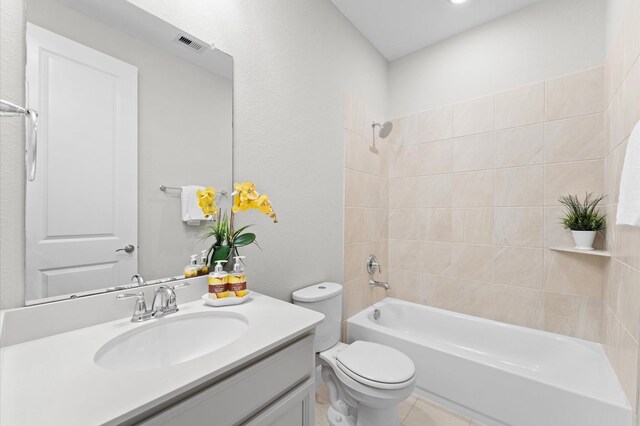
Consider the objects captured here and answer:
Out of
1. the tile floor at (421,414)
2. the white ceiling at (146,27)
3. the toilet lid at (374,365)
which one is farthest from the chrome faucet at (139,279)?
the tile floor at (421,414)

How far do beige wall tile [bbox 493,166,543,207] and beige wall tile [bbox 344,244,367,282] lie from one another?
3.54 feet

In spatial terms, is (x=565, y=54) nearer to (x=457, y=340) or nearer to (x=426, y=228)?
(x=426, y=228)

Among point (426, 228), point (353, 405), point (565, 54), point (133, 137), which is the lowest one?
point (353, 405)

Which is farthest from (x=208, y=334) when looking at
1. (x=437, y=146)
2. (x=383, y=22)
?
(x=383, y=22)

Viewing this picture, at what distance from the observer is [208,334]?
3.27 feet

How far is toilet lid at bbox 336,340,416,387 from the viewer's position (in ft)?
4.19

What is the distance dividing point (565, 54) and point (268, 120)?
2.01 m

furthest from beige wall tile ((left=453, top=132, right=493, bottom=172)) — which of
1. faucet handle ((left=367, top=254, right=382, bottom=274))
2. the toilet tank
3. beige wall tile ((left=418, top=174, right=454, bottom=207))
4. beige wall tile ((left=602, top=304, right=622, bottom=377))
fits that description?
the toilet tank

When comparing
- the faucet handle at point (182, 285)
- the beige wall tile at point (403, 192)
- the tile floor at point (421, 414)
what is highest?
the beige wall tile at point (403, 192)

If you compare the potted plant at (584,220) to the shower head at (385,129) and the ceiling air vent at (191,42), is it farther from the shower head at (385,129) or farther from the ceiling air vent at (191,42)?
the ceiling air vent at (191,42)

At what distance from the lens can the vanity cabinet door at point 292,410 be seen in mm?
792

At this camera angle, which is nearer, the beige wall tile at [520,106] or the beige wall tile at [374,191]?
the beige wall tile at [520,106]

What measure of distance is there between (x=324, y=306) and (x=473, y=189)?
1.47 m

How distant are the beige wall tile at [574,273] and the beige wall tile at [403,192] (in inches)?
39.5
